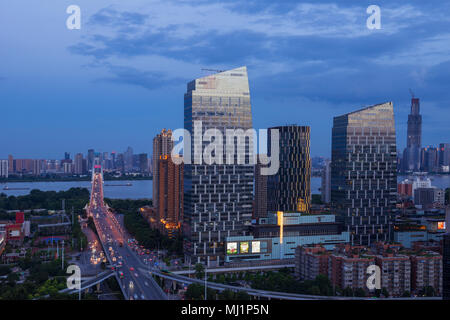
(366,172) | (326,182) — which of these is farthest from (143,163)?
(366,172)

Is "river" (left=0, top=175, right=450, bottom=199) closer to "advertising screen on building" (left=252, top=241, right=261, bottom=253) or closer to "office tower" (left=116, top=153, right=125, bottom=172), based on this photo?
"office tower" (left=116, top=153, right=125, bottom=172)

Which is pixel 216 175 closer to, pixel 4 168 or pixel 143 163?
→ pixel 143 163

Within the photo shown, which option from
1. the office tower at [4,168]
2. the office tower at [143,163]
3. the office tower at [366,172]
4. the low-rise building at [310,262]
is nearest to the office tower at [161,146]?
the office tower at [366,172]

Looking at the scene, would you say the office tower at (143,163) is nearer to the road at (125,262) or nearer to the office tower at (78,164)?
the office tower at (78,164)

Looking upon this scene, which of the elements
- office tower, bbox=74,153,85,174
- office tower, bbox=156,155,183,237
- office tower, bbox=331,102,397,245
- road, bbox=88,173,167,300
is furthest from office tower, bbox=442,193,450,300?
office tower, bbox=74,153,85,174
